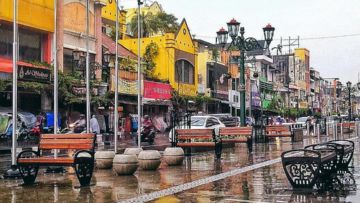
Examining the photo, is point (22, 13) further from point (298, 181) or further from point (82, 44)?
point (298, 181)

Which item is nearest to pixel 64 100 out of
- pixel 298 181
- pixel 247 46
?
pixel 247 46

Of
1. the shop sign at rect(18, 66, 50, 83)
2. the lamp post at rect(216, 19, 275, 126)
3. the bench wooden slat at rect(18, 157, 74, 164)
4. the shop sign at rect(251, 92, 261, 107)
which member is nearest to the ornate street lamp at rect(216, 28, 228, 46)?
the lamp post at rect(216, 19, 275, 126)

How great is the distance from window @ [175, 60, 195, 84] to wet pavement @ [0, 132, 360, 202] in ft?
115

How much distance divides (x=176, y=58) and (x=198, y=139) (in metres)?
30.4

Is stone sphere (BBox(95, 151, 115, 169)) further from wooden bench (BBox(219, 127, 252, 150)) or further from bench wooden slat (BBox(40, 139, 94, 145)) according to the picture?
wooden bench (BBox(219, 127, 252, 150))

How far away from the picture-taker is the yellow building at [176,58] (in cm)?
4803

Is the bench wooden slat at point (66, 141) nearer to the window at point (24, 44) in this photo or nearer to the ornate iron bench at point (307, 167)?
the ornate iron bench at point (307, 167)

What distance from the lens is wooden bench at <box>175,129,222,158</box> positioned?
18038mm

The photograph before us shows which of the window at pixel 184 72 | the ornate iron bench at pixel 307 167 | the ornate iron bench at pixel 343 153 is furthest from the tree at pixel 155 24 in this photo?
the ornate iron bench at pixel 307 167

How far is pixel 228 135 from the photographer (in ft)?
68.9

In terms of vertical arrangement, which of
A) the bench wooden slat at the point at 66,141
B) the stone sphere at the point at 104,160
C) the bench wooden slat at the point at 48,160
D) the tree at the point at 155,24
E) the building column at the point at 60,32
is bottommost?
the stone sphere at the point at 104,160

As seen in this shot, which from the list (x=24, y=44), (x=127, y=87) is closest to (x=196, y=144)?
(x=24, y=44)

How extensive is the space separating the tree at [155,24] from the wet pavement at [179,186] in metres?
37.5

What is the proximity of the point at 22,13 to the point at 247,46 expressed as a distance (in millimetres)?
13203
